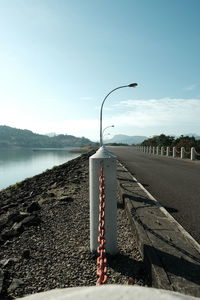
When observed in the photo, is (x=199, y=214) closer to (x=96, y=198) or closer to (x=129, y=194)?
(x=129, y=194)

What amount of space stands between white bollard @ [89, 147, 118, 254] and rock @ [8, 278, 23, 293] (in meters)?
1.00

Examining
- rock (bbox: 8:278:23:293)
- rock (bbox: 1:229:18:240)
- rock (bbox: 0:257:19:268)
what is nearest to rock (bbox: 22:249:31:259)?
rock (bbox: 0:257:19:268)

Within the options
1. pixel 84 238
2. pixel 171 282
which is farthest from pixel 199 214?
pixel 171 282

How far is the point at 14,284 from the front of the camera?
310cm

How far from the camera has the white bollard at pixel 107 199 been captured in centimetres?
353

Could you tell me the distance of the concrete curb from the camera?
2.52 m

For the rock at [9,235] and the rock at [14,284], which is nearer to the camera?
the rock at [14,284]

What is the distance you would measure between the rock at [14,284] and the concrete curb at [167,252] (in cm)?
147

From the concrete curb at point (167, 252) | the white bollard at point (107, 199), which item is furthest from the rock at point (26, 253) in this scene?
the concrete curb at point (167, 252)

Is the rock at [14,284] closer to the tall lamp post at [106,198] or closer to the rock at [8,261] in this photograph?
the rock at [8,261]

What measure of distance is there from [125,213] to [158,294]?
4746 millimetres

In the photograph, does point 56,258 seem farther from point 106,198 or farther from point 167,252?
point 167,252

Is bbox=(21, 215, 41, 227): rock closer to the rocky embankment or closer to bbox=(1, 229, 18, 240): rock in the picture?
the rocky embankment

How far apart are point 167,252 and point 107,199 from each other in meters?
0.96
